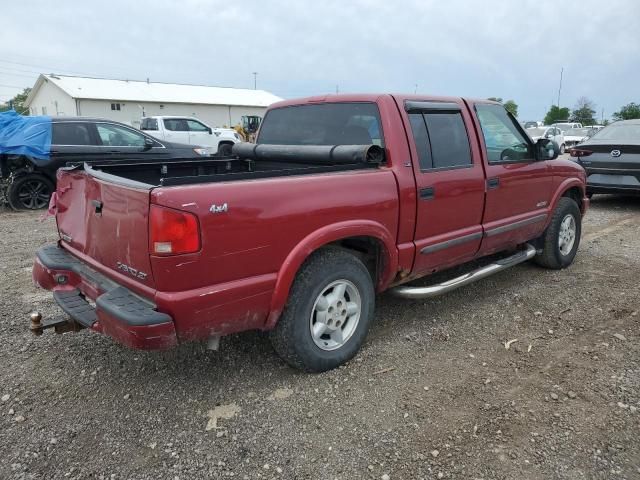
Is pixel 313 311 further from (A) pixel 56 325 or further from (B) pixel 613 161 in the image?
(B) pixel 613 161

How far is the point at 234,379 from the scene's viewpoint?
3.28m

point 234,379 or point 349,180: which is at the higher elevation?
point 349,180

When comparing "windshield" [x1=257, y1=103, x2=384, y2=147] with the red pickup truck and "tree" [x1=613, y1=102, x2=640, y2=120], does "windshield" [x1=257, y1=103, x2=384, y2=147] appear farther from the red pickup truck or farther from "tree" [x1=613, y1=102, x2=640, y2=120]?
"tree" [x1=613, y1=102, x2=640, y2=120]

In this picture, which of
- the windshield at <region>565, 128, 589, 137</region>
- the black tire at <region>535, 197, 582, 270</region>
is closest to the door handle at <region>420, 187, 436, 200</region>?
the black tire at <region>535, 197, 582, 270</region>

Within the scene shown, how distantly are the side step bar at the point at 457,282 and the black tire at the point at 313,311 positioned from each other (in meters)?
0.45

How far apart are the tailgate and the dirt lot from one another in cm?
83

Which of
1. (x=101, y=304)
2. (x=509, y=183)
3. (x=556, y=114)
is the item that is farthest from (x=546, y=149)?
(x=556, y=114)

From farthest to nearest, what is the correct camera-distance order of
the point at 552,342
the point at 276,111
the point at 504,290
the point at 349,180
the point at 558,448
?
the point at 504,290 < the point at 276,111 < the point at 552,342 < the point at 349,180 < the point at 558,448

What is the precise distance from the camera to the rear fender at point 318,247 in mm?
2896

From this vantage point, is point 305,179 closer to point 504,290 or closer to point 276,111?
point 276,111

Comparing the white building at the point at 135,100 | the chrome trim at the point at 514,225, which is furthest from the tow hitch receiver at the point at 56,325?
the white building at the point at 135,100

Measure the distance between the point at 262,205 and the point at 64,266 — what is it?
1.48 m

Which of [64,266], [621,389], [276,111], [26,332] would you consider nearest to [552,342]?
[621,389]

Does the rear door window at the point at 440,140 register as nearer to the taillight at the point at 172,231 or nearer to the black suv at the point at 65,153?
the taillight at the point at 172,231
